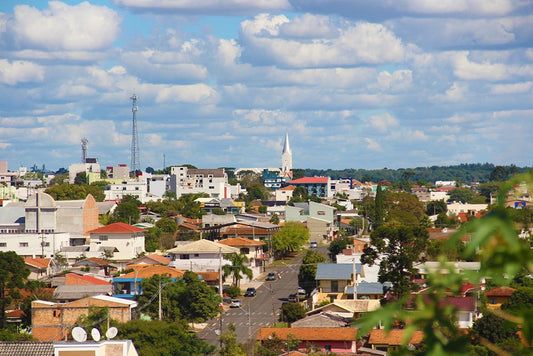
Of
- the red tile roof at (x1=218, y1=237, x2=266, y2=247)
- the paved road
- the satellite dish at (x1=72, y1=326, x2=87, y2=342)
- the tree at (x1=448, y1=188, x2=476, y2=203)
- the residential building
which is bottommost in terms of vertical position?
the paved road

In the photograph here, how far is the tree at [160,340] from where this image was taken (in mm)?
22766

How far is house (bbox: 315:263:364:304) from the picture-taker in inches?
1355

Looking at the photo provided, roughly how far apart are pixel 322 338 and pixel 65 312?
8400mm

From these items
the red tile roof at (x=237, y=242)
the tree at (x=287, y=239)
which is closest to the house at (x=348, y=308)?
the red tile roof at (x=237, y=242)

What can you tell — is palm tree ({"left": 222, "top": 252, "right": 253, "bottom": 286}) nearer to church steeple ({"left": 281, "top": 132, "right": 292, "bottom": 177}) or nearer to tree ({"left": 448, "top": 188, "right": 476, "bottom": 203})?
tree ({"left": 448, "top": 188, "right": 476, "bottom": 203})

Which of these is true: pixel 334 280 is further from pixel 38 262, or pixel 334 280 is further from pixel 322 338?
pixel 38 262

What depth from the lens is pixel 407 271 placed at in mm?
29844

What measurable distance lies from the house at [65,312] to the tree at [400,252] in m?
9.23

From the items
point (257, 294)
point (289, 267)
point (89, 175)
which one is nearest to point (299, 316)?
point (257, 294)

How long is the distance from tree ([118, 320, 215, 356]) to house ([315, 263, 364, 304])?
11.1m

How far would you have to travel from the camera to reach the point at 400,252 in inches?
1168

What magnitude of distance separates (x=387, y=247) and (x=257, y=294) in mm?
8727

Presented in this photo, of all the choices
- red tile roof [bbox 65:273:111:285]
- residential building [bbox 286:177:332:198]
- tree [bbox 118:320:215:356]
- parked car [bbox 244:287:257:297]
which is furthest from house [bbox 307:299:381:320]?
residential building [bbox 286:177:332:198]

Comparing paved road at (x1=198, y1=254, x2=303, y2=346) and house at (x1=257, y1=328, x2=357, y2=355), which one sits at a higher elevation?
house at (x1=257, y1=328, x2=357, y2=355)
